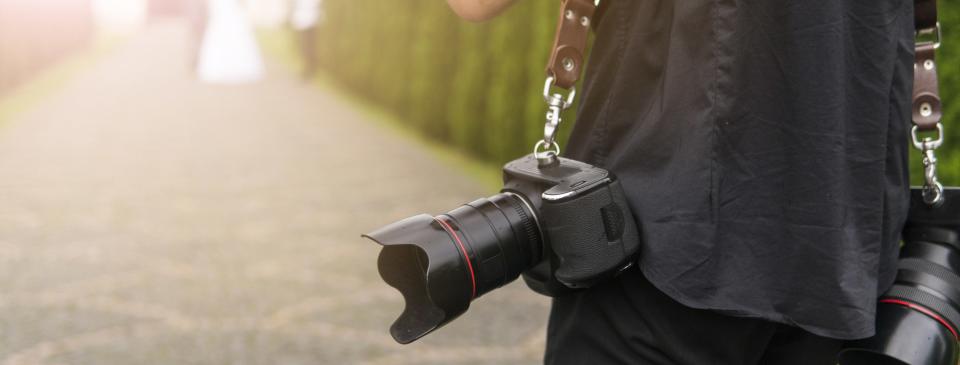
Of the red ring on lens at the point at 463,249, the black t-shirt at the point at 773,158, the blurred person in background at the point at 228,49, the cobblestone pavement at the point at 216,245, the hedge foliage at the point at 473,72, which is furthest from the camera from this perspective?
the blurred person in background at the point at 228,49

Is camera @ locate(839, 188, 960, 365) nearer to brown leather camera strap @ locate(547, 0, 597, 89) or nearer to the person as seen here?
the person

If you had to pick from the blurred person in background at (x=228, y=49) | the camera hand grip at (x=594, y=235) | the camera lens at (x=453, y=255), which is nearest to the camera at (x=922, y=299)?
the camera hand grip at (x=594, y=235)

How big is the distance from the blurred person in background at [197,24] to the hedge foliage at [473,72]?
3513 mm

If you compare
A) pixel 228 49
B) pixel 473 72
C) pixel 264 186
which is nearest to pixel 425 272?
pixel 264 186

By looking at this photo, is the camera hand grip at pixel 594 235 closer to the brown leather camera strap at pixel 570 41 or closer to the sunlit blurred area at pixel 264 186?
the brown leather camera strap at pixel 570 41

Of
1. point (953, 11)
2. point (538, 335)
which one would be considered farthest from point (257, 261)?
point (953, 11)

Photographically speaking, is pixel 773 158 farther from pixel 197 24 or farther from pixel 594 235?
pixel 197 24

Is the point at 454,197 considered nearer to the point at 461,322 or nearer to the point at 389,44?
the point at 461,322

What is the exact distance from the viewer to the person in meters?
1.01

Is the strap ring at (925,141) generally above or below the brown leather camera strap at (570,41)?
below

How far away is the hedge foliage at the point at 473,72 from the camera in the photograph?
264 centimetres

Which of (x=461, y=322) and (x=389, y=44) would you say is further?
(x=389, y=44)

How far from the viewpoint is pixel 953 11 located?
8.41 feet

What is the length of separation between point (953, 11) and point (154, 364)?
253cm
